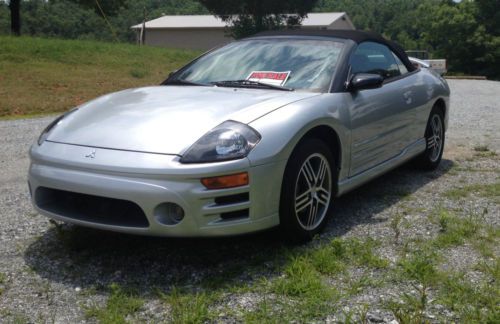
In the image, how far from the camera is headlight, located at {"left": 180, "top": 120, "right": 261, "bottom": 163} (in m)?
2.97

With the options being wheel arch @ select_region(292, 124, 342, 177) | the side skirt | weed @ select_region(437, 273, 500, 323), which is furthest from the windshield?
weed @ select_region(437, 273, 500, 323)

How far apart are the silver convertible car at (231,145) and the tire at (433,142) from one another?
3.37ft

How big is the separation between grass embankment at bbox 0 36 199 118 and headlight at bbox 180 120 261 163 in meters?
9.12

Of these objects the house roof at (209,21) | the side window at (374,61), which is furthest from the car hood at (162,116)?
the house roof at (209,21)

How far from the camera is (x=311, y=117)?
3.47 meters

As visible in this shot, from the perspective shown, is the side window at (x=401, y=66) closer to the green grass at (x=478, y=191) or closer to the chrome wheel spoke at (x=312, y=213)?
the green grass at (x=478, y=191)

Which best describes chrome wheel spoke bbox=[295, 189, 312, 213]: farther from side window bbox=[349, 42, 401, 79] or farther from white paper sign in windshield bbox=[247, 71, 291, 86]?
side window bbox=[349, 42, 401, 79]

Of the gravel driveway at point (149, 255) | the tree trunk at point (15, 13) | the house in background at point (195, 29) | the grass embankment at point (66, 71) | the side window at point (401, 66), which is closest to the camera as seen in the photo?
the gravel driveway at point (149, 255)

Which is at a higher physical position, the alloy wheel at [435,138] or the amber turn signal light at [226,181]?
the amber turn signal light at [226,181]

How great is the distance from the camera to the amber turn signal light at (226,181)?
2.93 m

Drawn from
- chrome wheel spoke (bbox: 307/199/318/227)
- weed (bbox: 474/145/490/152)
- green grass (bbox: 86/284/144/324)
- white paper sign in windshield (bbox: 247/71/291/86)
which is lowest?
weed (bbox: 474/145/490/152)

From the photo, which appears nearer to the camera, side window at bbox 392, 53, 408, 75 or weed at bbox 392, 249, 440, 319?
weed at bbox 392, 249, 440, 319

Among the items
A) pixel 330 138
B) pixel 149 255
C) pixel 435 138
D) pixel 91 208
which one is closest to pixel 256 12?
pixel 435 138

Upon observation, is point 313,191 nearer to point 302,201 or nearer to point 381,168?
A: point 302,201
